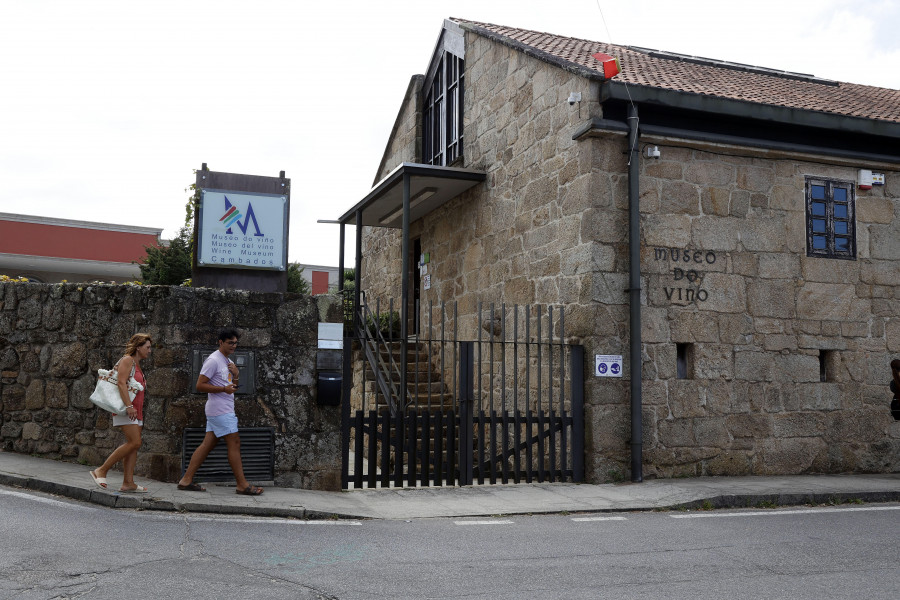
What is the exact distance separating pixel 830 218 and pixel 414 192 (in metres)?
6.62

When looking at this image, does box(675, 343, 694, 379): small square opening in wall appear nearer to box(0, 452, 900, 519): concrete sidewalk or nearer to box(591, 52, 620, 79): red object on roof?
box(0, 452, 900, 519): concrete sidewalk

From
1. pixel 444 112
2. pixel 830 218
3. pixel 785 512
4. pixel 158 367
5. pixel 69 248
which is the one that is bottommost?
pixel 785 512

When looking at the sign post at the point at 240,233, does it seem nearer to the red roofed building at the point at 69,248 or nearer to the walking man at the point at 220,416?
the walking man at the point at 220,416

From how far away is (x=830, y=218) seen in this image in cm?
1043

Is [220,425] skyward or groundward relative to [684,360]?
groundward

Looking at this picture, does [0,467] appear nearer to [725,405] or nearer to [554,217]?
[554,217]

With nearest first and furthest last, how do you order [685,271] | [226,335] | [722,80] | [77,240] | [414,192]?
[226,335]
[685,271]
[722,80]
[414,192]
[77,240]

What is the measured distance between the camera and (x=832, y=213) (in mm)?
10453

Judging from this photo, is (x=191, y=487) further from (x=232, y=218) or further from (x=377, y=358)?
(x=232, y=218)

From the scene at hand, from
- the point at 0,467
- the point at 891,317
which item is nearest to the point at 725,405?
the point at 891,317

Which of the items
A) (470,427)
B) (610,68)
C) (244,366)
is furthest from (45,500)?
(610,68)

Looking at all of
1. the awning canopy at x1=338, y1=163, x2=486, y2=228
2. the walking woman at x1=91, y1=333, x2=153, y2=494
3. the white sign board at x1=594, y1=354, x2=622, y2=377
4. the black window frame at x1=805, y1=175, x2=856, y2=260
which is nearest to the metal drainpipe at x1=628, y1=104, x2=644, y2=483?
the white sign board at x1=594, y1=354, x2=622, y2=377

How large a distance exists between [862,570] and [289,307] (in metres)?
5.41

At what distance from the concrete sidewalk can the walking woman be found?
140mm
